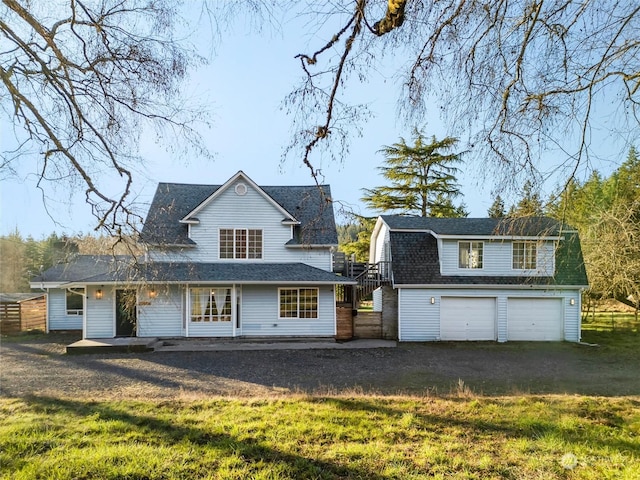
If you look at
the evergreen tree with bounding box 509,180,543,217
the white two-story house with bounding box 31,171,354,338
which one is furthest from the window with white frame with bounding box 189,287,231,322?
the evergreen tree with bounding box 509,180,543,217

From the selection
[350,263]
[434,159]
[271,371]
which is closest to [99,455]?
[271,371]

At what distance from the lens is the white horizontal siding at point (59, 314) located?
64.4 ft

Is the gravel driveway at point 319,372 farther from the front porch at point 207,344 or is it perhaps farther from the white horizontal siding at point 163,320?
the white horizontal siding at point 163,320

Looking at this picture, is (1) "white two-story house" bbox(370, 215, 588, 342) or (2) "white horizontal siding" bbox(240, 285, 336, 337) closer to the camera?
(2) "white horizontal siding" bbox(240, 285, 336, 337)

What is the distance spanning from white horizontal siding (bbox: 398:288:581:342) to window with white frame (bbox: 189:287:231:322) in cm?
777

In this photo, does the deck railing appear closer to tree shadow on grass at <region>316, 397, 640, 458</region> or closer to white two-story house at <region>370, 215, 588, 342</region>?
white two-story house at <region>370, 215, 588, 342</region>

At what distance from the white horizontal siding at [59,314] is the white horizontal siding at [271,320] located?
9.74 m

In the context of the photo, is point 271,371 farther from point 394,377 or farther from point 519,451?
point 519,451

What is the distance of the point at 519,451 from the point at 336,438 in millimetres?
2081

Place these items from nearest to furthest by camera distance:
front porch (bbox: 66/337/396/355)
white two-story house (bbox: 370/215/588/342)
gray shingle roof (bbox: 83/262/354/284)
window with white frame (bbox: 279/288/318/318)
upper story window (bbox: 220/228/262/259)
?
front porch (bbox: 66/337/396/355)
gray shingle roof (bbox: 83/262/354/284)
window with white frame (bbox: 279/288/318/318)
white two-story house (bbox: 370/215/588/342)
upper story window (bbox: 220/228/262/259)

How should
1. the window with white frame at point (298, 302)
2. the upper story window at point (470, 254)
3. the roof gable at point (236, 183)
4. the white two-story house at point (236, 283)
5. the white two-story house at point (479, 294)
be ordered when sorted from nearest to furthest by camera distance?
the white two-story house at point (236, 283), the window with white frame at point (298, 302), the roof gable at point (236, 183), the white two-story house at point (479, 294), the upper story window at point (470, 254)

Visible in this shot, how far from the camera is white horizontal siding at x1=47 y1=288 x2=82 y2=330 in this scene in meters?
19.6

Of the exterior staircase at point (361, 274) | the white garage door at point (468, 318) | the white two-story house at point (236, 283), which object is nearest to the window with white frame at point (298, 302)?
the white two-story house at point (236, 283)

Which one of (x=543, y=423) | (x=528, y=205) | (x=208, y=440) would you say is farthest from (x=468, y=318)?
(x=208, y=440)
